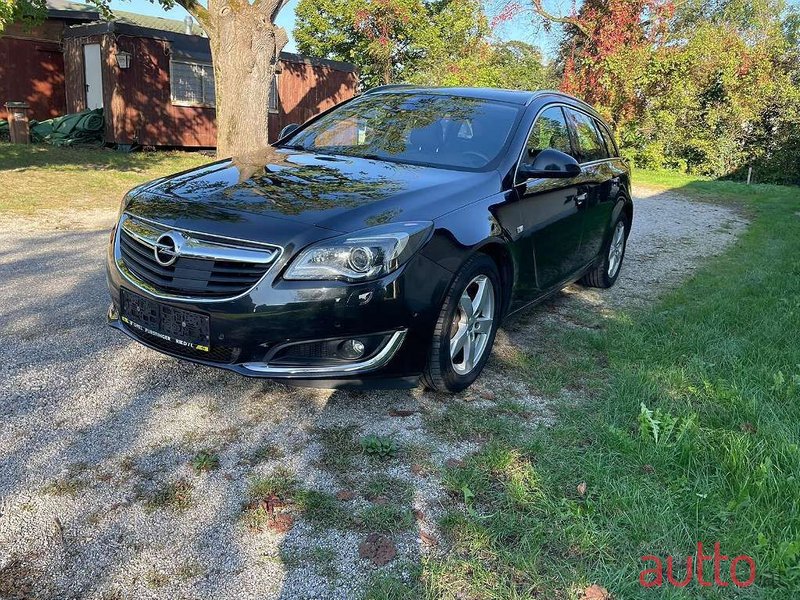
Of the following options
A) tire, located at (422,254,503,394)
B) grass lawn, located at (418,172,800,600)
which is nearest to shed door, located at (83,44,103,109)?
tire, located at (422,254,503,394)

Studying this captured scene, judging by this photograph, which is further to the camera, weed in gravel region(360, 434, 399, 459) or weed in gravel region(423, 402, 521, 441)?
weed in gravel region(423, 402, 521, 441)

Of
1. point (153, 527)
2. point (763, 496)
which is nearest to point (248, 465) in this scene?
point (153, 527)

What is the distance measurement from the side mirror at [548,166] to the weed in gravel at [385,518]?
215 centimetres

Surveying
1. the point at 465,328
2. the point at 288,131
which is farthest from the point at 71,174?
the point at 465,328

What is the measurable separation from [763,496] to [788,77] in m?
20.7

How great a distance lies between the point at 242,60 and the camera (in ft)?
36.4

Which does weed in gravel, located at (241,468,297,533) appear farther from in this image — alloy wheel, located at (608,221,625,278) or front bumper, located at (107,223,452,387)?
alloy wheel, located at (608,221,625,278)

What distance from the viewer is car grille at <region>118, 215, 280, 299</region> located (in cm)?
280

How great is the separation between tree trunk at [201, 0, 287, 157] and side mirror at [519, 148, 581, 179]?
8324mm

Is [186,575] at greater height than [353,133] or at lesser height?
lesser

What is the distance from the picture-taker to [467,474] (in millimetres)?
2752

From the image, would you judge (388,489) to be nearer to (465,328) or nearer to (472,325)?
(465,328)

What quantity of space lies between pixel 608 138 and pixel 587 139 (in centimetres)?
77

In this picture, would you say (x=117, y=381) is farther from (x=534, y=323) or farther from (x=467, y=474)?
(x=534, y=323)
